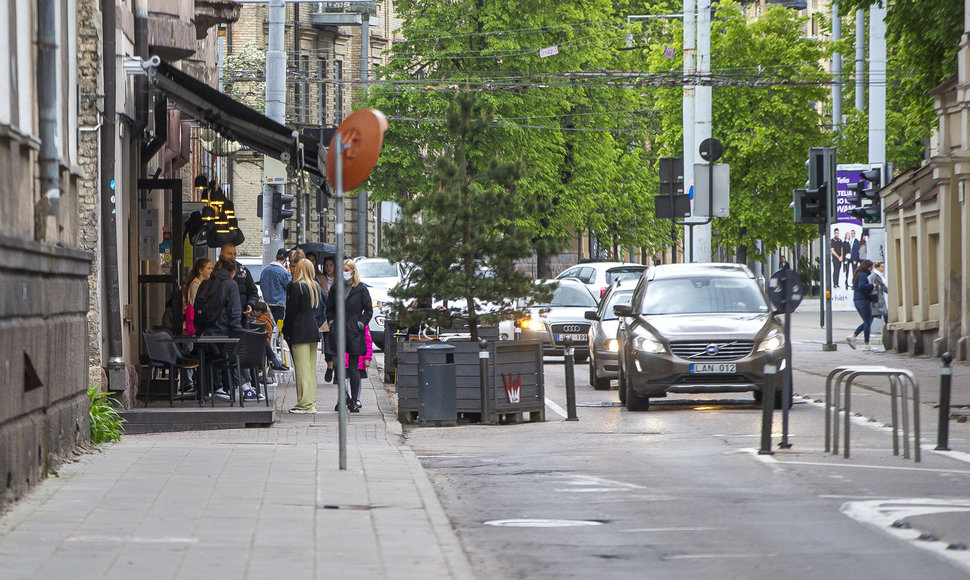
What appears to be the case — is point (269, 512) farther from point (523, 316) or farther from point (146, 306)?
point (146, 306)

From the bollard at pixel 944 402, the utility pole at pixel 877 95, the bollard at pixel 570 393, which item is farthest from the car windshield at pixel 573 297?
the bollard at pixel 944 402

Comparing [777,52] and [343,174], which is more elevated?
[777,52]

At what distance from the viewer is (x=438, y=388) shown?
58.2 feet

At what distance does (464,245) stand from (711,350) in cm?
298

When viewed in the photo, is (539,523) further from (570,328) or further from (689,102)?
(689,102)

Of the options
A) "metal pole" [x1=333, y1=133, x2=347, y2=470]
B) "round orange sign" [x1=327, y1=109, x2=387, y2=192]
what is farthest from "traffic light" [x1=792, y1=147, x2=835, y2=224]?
"metal pole" [x1=333, y1=133, x2=347, y2=470]

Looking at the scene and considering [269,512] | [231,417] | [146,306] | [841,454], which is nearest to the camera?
[269,512]

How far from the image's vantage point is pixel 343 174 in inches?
509

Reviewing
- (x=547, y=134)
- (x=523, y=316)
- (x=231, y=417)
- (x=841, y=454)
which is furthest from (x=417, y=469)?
(x=547, y=134)

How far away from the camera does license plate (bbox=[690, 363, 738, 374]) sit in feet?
61.7

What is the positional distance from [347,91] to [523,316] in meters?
50.2

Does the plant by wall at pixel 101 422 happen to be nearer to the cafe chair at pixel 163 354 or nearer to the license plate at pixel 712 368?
the cafe chair at pixel 163 354

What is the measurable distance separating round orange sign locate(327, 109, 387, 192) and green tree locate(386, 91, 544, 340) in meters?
5.99

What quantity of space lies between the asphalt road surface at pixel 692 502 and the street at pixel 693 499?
0.01 m
